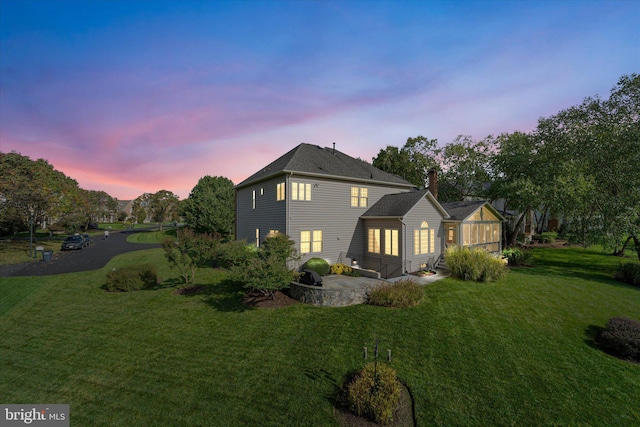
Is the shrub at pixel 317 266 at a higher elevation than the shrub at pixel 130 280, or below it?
higher

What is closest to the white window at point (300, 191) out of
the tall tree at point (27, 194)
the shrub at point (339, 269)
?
the shrub at point (339, 269)

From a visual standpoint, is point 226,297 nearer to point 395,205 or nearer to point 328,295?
point 328,295

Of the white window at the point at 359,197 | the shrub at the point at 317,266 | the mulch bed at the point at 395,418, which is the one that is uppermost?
the white window at the point at 359,197

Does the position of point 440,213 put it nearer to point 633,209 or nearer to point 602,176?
point 633,209

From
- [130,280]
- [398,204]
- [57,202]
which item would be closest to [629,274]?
[398,204]

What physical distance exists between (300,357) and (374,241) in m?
12.1

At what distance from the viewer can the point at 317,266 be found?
16.8 m

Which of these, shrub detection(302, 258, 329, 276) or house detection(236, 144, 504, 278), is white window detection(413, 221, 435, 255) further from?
shrub detection(302, 258, 329, 276)

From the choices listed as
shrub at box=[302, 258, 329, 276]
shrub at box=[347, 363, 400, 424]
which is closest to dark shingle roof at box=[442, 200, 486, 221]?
shrub at box=[302, 258, 329, 276]

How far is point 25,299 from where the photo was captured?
14180 millimetres

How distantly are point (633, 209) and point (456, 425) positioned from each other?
20849 mm

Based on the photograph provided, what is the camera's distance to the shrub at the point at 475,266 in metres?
16.1

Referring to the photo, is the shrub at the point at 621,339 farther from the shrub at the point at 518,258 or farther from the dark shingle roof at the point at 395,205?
the shrub at the point at 518,258

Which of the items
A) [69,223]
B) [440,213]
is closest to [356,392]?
[440,213]
